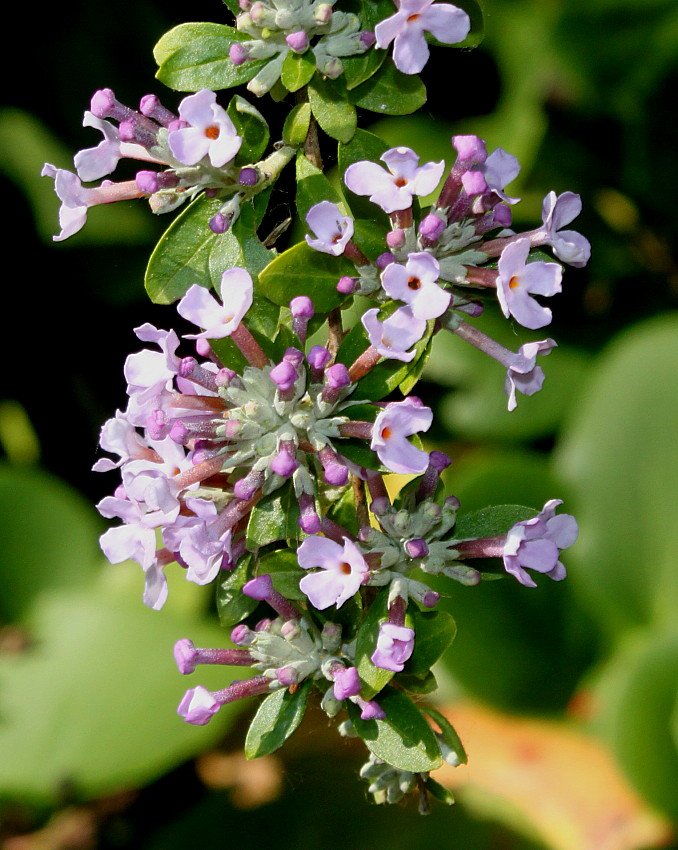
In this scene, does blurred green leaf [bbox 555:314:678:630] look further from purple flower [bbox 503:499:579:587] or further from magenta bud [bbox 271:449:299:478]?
magenta bud [bbox 271:449:299:478]

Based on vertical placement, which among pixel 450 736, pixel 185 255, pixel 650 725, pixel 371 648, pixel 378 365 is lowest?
pixel 650 725

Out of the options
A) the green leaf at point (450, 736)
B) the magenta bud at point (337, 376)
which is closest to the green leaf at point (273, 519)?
the magenta bud at point (337, 376)

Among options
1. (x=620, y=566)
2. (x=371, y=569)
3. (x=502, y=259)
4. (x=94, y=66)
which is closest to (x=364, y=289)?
(x=502, y=259)

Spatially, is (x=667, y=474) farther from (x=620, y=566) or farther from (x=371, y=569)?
(x=371, y=569)

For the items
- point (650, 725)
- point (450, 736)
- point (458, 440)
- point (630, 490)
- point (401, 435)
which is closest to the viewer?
point (401, 435)

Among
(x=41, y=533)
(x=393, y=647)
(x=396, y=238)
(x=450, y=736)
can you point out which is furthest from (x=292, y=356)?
(x=41, y=533)

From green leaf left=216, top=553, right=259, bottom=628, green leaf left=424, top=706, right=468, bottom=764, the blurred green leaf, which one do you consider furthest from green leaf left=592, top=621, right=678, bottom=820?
green leaf left=216, top=553, right=259, bottom=628

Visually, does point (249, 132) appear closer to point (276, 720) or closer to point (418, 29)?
point (418, 29)
